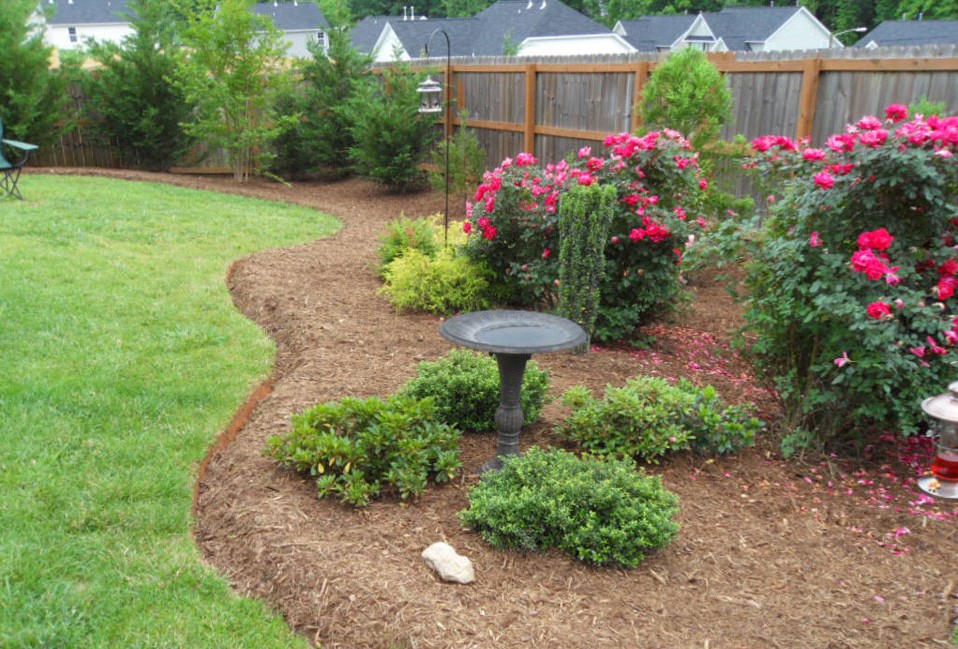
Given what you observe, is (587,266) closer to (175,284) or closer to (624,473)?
(624,473)

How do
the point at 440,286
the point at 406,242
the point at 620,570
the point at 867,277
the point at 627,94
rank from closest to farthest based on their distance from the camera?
the point at 620,570, the point at 867,277, the point at 440,286, the point at 406,242, the point at 627,94

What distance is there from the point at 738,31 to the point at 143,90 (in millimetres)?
31330

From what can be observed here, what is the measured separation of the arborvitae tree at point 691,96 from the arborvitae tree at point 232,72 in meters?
6.71

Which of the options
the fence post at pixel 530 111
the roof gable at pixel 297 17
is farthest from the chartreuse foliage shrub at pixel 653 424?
→ the roof gable at pixel 297 17

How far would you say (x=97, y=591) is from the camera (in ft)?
9.00

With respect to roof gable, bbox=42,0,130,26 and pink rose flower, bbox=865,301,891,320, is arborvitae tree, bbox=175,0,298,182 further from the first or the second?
roof gable, bbox=42,0,130,26

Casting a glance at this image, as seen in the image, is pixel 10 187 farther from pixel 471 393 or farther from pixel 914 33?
pixel 914 33

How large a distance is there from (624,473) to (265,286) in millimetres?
4255

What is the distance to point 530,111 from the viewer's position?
33.3 ft

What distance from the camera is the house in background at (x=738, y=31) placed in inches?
1390

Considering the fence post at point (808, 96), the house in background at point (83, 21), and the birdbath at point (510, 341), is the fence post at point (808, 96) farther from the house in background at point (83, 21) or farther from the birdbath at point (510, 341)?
the house in background at point (83, 21)

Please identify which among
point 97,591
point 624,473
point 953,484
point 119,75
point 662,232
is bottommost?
point 97,591

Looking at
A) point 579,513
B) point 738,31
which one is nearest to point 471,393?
point 579,513

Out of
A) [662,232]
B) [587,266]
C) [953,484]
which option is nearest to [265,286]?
[587,266]
